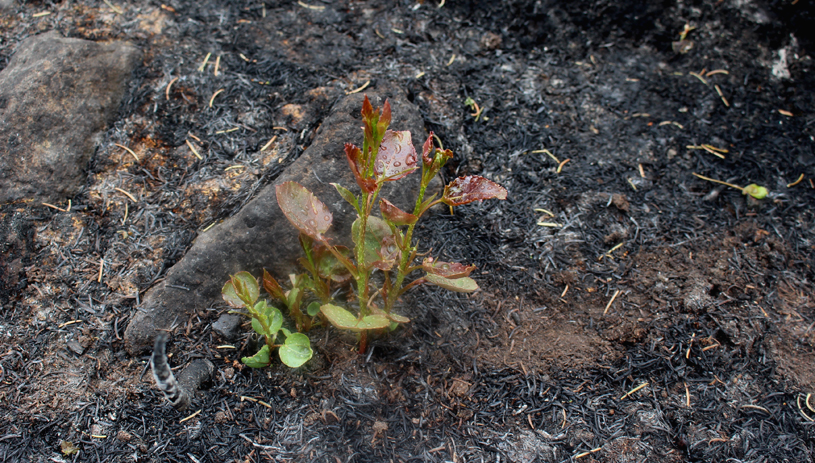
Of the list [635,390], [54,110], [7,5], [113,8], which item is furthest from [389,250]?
[7,5]

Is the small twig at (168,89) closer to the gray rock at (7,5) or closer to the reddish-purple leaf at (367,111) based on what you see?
the gray rock at (7,5)

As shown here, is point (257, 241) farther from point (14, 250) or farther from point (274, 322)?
point (14, 250)

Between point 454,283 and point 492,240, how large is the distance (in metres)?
0.78

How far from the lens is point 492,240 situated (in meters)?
2.62

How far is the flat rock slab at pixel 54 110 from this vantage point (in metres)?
2.59

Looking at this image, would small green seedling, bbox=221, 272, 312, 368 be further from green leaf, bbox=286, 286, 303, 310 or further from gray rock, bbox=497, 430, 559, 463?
gray rock, bbox=497, 430, 559, 463

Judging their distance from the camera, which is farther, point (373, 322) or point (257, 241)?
point (257, 241)

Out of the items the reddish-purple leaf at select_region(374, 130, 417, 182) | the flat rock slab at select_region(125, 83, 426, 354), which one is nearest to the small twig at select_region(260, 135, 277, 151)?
the flat rock slab at select_region(125, 83, 426, 354)

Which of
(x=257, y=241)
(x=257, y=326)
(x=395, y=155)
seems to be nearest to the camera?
(x=395, y=155)

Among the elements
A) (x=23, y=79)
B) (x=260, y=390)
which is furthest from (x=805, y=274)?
(x=23, y=79)

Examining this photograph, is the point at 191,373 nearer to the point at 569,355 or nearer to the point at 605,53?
the point at 569,355

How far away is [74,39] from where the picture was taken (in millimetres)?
3006

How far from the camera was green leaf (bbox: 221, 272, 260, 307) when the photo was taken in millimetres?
1900

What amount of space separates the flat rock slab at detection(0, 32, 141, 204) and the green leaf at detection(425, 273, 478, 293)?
2.11m
